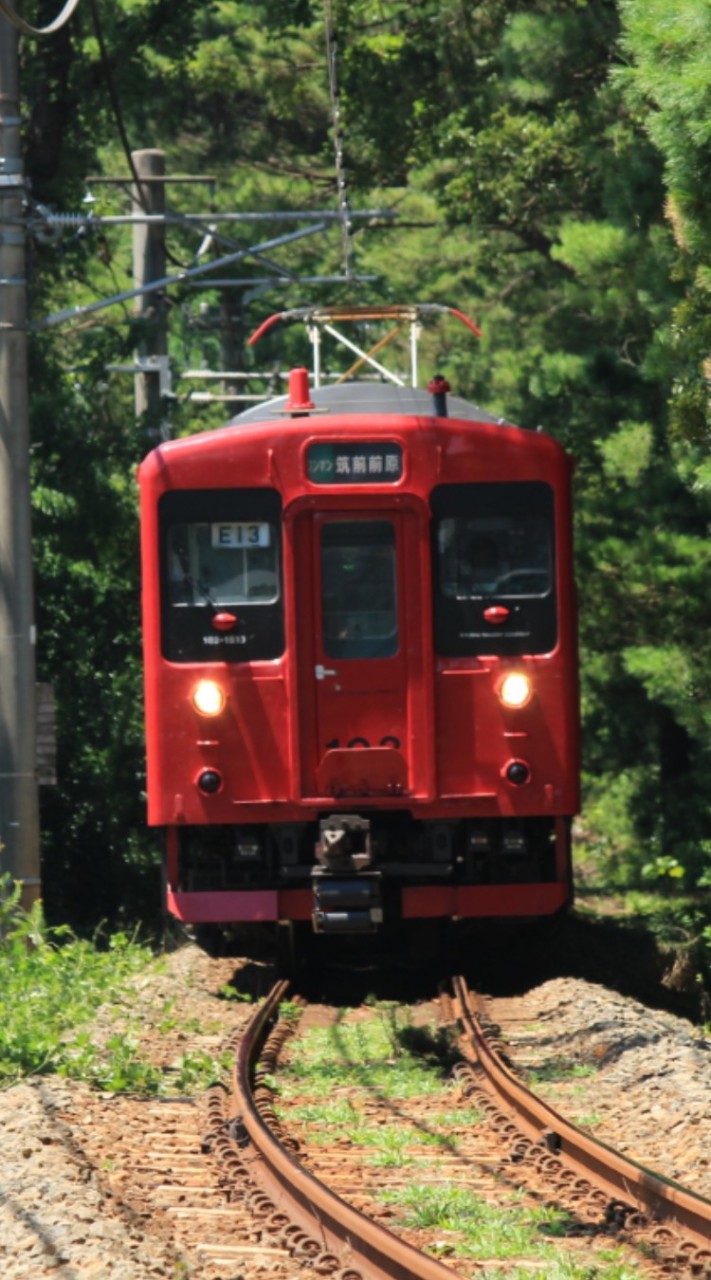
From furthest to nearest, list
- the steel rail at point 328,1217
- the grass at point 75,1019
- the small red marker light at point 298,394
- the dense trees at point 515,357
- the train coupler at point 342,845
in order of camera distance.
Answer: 1. the dense trees at point 515,357
2. the small red marker light at point 298,394
3. the train coupler at point 342,845
4. the grass at point 75,1019
5. the steel rail at point 328,1217

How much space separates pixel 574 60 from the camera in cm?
1797

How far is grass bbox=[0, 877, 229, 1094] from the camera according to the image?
930 cm

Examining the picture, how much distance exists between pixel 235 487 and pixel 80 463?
8.09 metres

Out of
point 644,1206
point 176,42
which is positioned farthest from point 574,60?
point 644,1206

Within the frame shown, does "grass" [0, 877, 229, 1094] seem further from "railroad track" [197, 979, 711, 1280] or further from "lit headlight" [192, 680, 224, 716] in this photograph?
"lit headlight" [192, 680, 224, 716]

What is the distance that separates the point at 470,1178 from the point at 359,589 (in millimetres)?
5310

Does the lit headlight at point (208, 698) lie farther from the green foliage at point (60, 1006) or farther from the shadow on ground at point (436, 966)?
the shadow on ground at point (436, 966)

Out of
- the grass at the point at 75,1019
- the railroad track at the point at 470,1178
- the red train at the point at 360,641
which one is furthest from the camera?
the red train at the point at 360,641

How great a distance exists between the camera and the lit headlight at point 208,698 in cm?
1205

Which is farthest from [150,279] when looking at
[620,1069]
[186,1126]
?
[186,1126]

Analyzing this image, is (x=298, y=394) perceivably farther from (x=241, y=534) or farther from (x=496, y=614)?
(x=496, y=614)

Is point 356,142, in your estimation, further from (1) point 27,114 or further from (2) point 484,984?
(2) point 484,984

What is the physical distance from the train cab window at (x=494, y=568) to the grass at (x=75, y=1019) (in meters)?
2.72

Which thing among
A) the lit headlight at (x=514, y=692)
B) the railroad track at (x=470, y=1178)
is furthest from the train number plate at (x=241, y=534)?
the railroad track at (x=470, y=1178)
